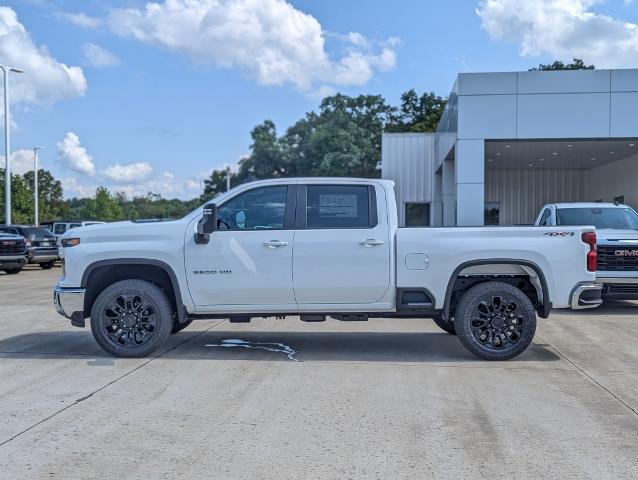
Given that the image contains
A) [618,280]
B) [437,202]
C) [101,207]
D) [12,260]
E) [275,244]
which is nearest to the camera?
[275,244]

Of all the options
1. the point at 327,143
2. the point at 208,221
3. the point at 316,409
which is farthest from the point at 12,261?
the point at 327,143

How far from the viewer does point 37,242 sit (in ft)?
79.6

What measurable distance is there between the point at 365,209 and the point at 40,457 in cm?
431

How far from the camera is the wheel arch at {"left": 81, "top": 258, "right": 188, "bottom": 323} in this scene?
7410mm

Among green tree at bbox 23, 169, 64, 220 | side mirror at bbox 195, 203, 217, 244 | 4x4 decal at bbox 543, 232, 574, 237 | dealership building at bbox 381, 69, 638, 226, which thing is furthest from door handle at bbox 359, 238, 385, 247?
green tree at bbox 23, 169, 64, 220

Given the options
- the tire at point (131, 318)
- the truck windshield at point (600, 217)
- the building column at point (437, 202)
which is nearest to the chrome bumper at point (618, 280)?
→ the truck windshield at point (600, 217)

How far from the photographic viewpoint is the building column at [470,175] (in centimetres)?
2097

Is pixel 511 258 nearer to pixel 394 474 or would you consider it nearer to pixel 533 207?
pixel 394 474

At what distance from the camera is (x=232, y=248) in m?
7.34

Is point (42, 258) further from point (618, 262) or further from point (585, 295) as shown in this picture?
point (585, 295)

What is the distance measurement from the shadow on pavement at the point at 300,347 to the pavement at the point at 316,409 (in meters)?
0.04

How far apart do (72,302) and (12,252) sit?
1580 centimetres

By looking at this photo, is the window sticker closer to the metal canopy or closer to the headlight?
the headlight

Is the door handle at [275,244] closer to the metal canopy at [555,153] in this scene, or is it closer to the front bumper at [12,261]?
the metal canopy at [555,153]
